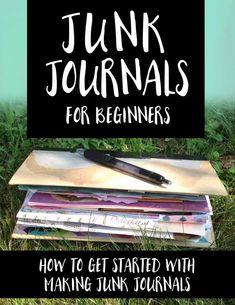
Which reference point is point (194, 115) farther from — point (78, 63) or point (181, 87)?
point (78, 63)

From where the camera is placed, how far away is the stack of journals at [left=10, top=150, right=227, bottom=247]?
142cm

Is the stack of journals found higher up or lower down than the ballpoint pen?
lower down

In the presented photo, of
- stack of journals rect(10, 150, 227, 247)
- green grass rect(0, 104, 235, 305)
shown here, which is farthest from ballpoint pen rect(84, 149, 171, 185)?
green grass rect(0, 104, 235, 305)

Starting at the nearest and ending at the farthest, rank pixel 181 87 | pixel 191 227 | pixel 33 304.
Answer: pixel 33 304 → pixel 191 227 → pixel 181 87

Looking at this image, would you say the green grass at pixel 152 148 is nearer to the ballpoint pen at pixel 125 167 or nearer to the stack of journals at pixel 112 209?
the stack of journals at pixel 112 209

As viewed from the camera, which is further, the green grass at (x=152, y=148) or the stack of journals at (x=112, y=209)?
the green grass at (x=152, y=148)

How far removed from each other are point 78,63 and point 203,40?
0.32 metres

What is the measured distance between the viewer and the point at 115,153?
163 centimetres

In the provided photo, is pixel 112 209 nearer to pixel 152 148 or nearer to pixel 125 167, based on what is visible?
pixel 125 167

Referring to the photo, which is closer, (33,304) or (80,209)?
(33,304)

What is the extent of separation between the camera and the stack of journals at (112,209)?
142 centimetres

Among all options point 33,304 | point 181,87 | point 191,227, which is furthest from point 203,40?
point 33,304

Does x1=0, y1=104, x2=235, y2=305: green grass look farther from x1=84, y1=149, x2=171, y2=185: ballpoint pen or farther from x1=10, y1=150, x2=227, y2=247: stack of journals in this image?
x1=84, y1=149, x2=171, y2=185: ballpoint pen

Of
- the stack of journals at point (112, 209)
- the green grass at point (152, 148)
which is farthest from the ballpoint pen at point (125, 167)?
the green grass at point (152, 148)
